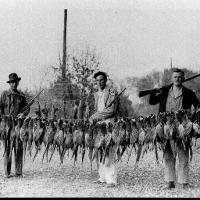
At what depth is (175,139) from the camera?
6.71m

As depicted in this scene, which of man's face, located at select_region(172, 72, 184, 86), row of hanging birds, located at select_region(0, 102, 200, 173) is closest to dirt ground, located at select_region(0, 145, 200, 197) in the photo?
row of hanging birds, located at select_region(0, 102, 200, 173)

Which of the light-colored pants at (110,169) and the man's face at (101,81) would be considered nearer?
the light-colored pants at (110,169)

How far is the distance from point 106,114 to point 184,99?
5.03 feet

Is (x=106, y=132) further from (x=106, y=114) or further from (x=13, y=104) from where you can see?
(x=13, y=104)

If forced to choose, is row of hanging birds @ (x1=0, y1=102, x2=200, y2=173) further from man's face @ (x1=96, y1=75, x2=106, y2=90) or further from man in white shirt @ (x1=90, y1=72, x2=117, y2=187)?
man's face @ (x1=96, y1=75, x2=106, y2=90)

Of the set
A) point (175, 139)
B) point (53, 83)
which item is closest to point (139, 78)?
point (53, 83)

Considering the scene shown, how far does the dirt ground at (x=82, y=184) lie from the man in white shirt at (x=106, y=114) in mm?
203

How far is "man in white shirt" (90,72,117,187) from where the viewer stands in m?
7.54

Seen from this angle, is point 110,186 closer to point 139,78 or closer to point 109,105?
point 109,105

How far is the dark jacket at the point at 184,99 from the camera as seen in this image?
7.17 meters

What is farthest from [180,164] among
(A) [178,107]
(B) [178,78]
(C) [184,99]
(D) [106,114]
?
(D) [106,114]

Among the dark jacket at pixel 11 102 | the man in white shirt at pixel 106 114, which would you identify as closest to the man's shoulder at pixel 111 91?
the man in white shirt at pixel 106 114

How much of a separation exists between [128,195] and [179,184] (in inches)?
46.3

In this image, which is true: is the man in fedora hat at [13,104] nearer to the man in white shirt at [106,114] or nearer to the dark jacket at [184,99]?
the man in white shirt at [106,114]
